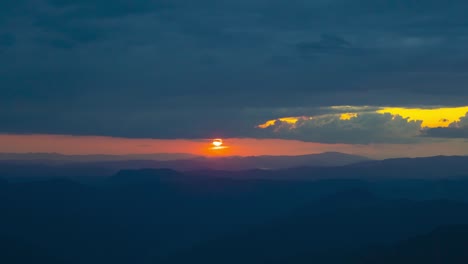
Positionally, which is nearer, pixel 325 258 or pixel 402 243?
pixel 402 243

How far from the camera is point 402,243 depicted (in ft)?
577

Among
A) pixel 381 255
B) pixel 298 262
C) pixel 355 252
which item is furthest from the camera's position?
pixel 298 262

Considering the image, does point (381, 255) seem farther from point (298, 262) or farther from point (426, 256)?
point (298, 262)

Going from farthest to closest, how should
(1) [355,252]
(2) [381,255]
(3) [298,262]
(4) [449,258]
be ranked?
(3) [298,262]
(1) [355,252]
(2) [381,255]
(4) [449,258]

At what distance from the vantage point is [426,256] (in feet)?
533

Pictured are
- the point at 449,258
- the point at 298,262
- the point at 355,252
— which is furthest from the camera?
the point at 298,262

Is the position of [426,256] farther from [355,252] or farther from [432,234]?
[355,252]

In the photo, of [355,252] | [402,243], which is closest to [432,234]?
[402,243]

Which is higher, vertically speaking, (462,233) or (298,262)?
(462,233)

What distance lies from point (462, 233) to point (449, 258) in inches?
497

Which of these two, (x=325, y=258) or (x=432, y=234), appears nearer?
(x=432, y=234)

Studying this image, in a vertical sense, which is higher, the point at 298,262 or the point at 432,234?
the point at 432,234

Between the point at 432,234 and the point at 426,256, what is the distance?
12205mm

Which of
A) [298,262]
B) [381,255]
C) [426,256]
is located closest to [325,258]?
[298,262]
